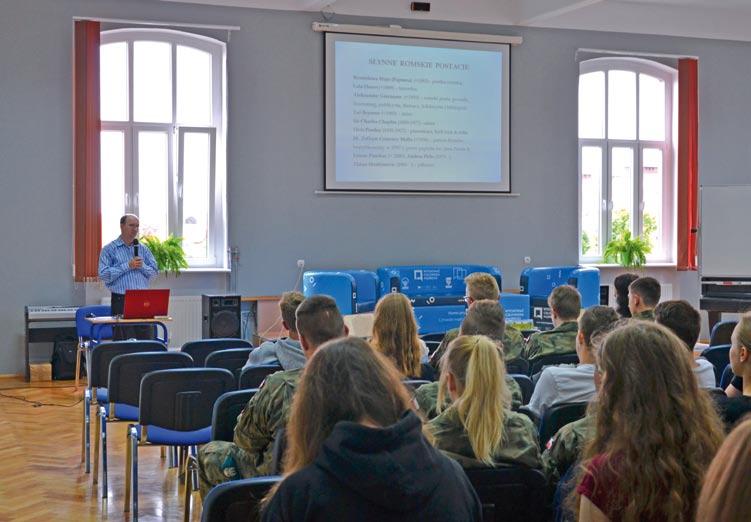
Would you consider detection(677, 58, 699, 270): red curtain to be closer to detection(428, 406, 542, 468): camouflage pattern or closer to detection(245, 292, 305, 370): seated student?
detection(245, 292, 305, 370): seated student

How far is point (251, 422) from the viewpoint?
314 centimetres

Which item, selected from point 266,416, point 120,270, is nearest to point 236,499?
point 266,416

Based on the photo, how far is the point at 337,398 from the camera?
5.57ft

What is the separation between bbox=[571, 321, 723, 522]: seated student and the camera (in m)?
1.87

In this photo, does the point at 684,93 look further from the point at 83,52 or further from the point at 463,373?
the point at 463,373

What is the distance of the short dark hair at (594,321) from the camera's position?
3751 mm

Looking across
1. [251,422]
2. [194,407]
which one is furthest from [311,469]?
[194,407]

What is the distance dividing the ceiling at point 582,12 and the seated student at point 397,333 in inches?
256

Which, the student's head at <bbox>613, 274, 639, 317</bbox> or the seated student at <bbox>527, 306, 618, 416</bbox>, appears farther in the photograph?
the student's head at <bbox>613, 274, 639, 317</bbox>

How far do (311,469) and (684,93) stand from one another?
451 inches

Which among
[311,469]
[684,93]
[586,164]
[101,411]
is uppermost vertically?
[684,93]

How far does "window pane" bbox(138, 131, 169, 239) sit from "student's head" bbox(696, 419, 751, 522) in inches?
369

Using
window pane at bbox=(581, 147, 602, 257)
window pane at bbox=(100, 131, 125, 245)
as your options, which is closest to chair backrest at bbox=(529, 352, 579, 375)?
window pane at bbox=(100, 131, 125, 245)

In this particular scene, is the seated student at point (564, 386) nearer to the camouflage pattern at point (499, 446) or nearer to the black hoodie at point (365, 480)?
the camouflage pattern at point (499, 446)
